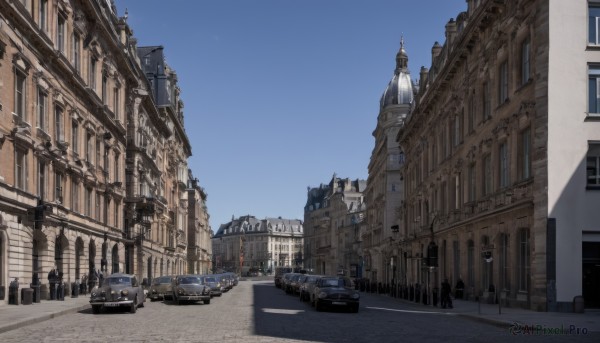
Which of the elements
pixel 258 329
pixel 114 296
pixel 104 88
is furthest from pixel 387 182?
pixel 258 329

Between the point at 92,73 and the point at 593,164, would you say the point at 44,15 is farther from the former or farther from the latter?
the point at 593,164

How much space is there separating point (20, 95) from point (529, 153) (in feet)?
70.5

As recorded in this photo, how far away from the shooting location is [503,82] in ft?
113

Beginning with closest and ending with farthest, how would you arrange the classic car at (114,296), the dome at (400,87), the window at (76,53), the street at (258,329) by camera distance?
the street at (258,329)
the classic car at (114,296)
the window at (76,53)
the dome at (400,87)

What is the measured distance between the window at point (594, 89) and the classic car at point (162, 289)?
897 inches

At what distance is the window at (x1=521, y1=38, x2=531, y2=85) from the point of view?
30609mm

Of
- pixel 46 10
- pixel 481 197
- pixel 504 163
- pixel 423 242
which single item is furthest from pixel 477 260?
pixel 46 10

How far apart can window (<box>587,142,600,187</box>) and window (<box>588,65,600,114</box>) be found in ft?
4.46

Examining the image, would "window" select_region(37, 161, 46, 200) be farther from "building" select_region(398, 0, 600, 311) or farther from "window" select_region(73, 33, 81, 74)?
"building" select_region(398, 0, 600, 311)

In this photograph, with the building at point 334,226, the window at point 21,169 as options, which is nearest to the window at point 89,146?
the window at point 21,169

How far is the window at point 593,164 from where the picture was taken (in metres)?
28.3

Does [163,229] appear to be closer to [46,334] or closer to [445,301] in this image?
[445,301]

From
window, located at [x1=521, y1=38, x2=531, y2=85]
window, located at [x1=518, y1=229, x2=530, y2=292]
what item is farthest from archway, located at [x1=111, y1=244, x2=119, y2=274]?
window, located at [x1=521, y1=38, x2=531, y2=85]

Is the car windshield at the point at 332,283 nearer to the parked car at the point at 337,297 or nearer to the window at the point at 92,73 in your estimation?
the parked car at the point at 337,297
